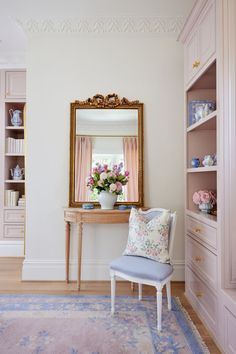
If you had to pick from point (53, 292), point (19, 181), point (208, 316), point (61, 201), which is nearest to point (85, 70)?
point (61, 201)

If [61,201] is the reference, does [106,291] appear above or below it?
below

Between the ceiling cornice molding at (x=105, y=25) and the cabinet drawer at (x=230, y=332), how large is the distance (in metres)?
3.01

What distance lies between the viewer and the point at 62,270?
3.39 meters

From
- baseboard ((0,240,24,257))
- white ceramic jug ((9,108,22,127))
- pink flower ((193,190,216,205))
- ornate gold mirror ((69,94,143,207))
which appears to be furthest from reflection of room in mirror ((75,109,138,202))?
baseboard ((0,240,24,257))

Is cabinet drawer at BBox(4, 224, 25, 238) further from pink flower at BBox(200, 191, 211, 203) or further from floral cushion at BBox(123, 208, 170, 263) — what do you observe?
pink flower at BBox(200, 191, 211, 203)

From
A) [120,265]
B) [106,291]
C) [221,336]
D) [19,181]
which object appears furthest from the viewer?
[19,181]

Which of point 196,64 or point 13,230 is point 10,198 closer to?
point 13,230

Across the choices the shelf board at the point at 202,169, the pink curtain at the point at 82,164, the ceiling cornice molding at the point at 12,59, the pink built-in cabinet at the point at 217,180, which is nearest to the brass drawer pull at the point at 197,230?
the pink built-in cabinet at the point at 217,180

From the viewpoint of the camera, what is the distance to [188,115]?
2961 millimetres

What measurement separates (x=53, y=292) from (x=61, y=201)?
1002 millimetres

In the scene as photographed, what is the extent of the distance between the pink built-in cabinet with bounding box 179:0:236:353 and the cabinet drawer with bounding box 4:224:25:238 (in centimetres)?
266

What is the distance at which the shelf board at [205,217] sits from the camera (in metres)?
2.22

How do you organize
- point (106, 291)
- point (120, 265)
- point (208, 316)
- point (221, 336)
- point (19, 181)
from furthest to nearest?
1. point (19, 181)
2. point (106, 291)
3. point (120, 265)
4. point (208, 316)
5. point (221, 336)

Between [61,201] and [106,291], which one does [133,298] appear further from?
[61,201]
